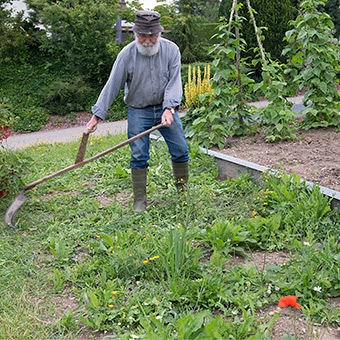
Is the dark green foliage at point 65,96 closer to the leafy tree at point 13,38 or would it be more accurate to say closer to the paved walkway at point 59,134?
the paved walkway at point 59,134

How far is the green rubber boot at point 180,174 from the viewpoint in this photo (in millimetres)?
4098

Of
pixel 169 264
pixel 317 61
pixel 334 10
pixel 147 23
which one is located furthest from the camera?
pixel 334 10

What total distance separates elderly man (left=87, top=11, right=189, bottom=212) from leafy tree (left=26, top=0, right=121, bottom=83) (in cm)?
787

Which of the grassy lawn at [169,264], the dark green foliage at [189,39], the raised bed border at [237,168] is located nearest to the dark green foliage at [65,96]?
the dark green foliage at [189,39]

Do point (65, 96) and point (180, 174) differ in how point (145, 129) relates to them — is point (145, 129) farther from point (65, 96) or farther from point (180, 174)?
point (65, 96)

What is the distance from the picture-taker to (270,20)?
11664 millimetres

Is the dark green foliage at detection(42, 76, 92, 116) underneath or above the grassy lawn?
underneath

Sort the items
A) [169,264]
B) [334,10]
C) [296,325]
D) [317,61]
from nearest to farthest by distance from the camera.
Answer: [296,325]
[169,264]
[317,61]
[334,10]

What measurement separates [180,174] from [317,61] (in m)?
2.77

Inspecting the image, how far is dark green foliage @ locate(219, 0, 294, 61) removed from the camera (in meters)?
11.5

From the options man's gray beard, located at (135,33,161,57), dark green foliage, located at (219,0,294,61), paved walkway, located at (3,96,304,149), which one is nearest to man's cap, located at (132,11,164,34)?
man's gray beard, located at (135,33,161,57)

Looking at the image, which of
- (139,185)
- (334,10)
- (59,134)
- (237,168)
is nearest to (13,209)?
(139,185)

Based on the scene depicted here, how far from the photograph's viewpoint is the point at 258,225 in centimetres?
325

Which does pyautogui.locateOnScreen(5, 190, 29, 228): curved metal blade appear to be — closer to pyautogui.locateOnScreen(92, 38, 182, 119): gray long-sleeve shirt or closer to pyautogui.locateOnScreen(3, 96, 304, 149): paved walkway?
pyautogui.locateOnScreen(92, 38, 182, 119): gray long-sleeve shirt
